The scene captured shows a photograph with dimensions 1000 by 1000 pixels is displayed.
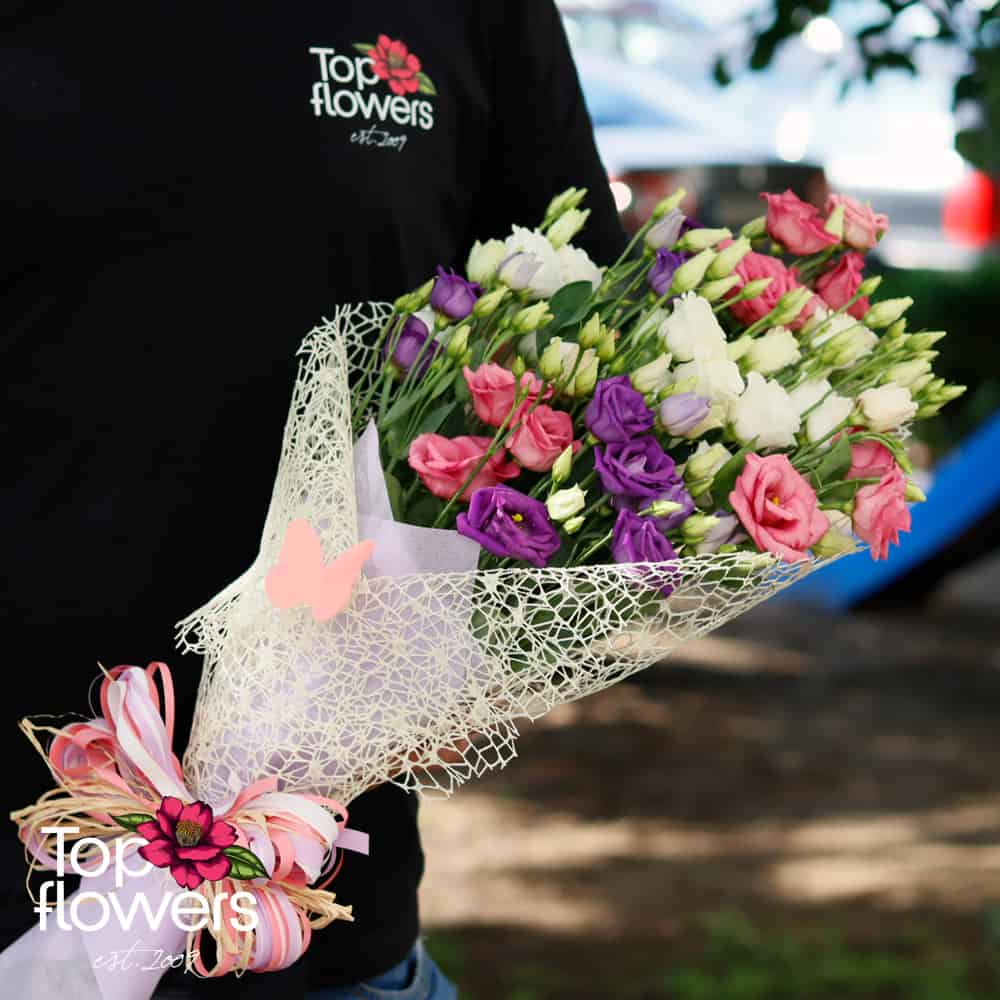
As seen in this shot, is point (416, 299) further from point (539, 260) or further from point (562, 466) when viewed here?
point (562, 466)

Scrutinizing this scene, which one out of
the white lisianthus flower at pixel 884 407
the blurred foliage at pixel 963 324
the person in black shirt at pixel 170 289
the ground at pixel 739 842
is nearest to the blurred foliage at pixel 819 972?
the ground at pixel 739 842

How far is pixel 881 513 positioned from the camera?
1292mm

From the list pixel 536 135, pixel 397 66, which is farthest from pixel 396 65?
pixel 536 135

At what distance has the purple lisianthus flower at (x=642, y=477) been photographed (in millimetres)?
1233

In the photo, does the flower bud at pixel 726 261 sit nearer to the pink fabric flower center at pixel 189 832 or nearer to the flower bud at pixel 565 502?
the flower bud at pixel 565 502

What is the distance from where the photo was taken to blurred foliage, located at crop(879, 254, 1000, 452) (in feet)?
30.0

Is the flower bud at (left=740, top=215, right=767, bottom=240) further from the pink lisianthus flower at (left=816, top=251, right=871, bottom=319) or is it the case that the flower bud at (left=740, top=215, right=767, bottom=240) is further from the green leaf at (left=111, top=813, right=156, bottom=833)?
the green leaf at (left=111, top=813, right=156, bottom=833)

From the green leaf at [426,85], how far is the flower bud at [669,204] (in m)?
0.29

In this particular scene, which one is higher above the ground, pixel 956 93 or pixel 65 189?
pixel 65 189

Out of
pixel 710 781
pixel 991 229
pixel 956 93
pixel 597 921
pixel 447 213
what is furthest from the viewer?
pixel 991 229

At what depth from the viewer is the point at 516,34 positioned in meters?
1.65

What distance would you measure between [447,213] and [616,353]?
0.35 meters

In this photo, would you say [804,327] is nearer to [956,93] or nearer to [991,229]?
[956,93]

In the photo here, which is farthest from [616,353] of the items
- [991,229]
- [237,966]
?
[991,229]
